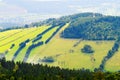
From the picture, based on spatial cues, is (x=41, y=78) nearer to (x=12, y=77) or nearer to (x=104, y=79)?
(x=12, y=77)

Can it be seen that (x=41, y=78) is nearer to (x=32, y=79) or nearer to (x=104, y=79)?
(x=32, y=79)

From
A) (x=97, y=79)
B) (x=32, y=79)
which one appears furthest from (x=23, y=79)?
(x=97, y=79)

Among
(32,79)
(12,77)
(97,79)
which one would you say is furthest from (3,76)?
(97,79)

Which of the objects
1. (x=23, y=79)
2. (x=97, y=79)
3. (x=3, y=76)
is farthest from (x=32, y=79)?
(x=97, y=79)

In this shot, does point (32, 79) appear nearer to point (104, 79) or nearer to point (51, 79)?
point (51, 79)

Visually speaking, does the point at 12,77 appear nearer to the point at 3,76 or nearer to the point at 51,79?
the point at 3,76

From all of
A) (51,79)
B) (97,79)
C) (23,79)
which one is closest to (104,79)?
(97,79)
